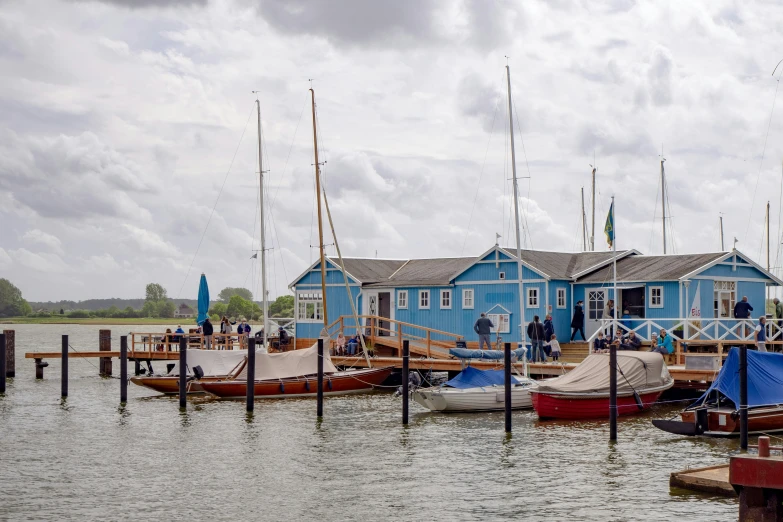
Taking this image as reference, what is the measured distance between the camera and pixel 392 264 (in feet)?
184

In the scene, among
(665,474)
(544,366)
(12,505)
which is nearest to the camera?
(12,505)

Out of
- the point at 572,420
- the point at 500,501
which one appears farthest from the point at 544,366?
the point at 500,501

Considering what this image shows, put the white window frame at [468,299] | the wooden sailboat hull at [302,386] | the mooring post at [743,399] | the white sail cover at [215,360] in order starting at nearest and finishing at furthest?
1. the mooring post at [743,399]
2. the wooden sailboat hull at [302,386]
3. the white sail cover at [215,360]
4. the white window frame at [468,299]

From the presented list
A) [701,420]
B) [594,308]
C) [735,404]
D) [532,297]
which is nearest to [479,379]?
[701,420]

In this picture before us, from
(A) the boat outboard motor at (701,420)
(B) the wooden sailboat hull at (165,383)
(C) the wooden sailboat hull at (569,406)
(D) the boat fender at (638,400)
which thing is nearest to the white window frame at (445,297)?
(B) the wooden sailboat hull at (165,383)

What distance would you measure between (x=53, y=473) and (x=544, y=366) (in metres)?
19.8

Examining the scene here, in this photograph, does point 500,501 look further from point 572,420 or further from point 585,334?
point 585,334

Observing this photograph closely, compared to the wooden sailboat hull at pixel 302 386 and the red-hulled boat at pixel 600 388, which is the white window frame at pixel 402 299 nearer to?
the wooden sailboat hull at pixel 302 386

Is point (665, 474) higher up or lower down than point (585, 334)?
lower down

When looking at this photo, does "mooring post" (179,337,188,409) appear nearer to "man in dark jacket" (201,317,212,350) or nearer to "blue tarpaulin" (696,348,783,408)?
"man in dark jacket" (201,317,212,350)

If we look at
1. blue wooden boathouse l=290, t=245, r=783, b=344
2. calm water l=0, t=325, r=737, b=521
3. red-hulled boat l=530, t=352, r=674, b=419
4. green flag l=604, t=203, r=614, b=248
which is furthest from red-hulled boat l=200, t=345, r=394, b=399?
green flag l=604, t=203, r=614, b=248

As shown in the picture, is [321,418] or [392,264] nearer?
[321,418]

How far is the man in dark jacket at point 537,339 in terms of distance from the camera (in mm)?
39594

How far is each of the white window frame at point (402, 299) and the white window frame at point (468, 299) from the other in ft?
11.6
